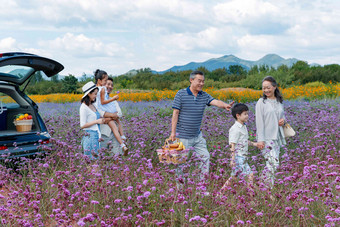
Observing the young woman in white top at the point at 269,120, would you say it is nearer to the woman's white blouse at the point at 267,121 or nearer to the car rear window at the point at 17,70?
the woman's white blouse at the point at 267,121

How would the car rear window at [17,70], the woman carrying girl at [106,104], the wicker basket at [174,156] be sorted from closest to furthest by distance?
the wicker basket at [174,156], the car rear window at [17,70], the woman carrying girl at [106,104]

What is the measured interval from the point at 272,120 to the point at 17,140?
4.10 metres

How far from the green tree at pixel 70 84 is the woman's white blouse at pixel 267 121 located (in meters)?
26.7

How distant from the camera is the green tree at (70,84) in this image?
30938 millimetres

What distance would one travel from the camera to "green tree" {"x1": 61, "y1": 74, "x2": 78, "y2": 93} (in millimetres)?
30938

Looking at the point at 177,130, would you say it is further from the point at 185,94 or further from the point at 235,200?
the point at 235,200

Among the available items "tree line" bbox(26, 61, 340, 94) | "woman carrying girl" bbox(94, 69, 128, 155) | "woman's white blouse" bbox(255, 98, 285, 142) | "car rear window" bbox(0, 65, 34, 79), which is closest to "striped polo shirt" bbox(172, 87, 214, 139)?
"woman's white blouse" bbox(255, 98, 285, 142)

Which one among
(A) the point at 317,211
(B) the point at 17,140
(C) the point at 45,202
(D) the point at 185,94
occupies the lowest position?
(A) the point at 317,211

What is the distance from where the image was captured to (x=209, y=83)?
28219 millimetres

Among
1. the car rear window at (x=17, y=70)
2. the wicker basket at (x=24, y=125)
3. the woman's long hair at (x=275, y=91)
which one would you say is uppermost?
the car rear window at (x=17, y=70)

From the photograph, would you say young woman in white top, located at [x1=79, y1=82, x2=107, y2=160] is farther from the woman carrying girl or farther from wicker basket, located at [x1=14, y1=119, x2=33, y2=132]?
wicker basket, located at [x1=14, y1=119, x2=33, y2=132]

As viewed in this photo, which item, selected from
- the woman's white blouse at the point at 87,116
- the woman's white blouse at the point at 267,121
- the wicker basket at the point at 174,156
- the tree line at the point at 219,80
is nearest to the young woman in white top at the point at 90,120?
the woman's white blouse at the point at 87,116

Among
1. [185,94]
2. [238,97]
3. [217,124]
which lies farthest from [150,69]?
[185,94]

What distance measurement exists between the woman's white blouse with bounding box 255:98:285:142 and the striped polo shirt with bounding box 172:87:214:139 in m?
0.93
